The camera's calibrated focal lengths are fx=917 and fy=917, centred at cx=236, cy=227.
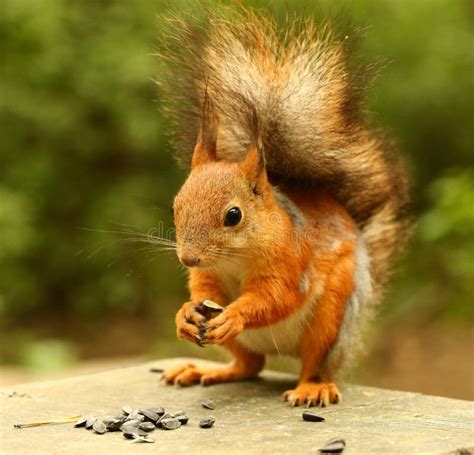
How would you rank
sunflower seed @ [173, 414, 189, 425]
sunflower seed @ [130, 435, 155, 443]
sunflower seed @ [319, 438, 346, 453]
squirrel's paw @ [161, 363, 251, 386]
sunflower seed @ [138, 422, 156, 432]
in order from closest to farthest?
sunflower seed @ [319, 438, 346, 453], sunflower seed @ [130, 435, 155, 443], sunflower seed @ [138, 422, 156, 432], sunflower seed @ [173, 414, 189, 425], squirrel's paw @ [161, 363, 251, 386]

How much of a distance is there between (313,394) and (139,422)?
567 mm

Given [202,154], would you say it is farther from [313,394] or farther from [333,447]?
[333,447]

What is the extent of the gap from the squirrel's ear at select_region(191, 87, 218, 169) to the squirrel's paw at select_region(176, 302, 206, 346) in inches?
17.9

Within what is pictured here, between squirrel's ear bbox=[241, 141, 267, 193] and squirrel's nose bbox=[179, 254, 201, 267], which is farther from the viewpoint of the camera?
squirrel's ear bbox=[241, 141, 267, 193]

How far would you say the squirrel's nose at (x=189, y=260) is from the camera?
2.39 metres

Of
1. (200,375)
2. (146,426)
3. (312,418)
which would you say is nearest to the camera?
(146,426)

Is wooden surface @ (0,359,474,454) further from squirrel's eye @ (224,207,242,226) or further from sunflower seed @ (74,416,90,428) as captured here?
squirrel's eye @ (224,207,242,226)

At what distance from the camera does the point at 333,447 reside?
6.64 feet

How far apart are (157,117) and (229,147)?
12.3 ft

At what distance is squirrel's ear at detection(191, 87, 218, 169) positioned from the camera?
2.69 meters

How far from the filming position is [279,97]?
8.88ft

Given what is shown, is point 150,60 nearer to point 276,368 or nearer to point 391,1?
point 391,1

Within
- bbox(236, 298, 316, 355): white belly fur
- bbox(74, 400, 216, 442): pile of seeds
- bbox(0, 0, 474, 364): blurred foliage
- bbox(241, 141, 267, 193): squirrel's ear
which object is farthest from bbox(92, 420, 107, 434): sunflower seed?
bbox(0, 0, 474, 364): blurred foliage

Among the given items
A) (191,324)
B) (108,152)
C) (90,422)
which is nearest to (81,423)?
(90,422)
